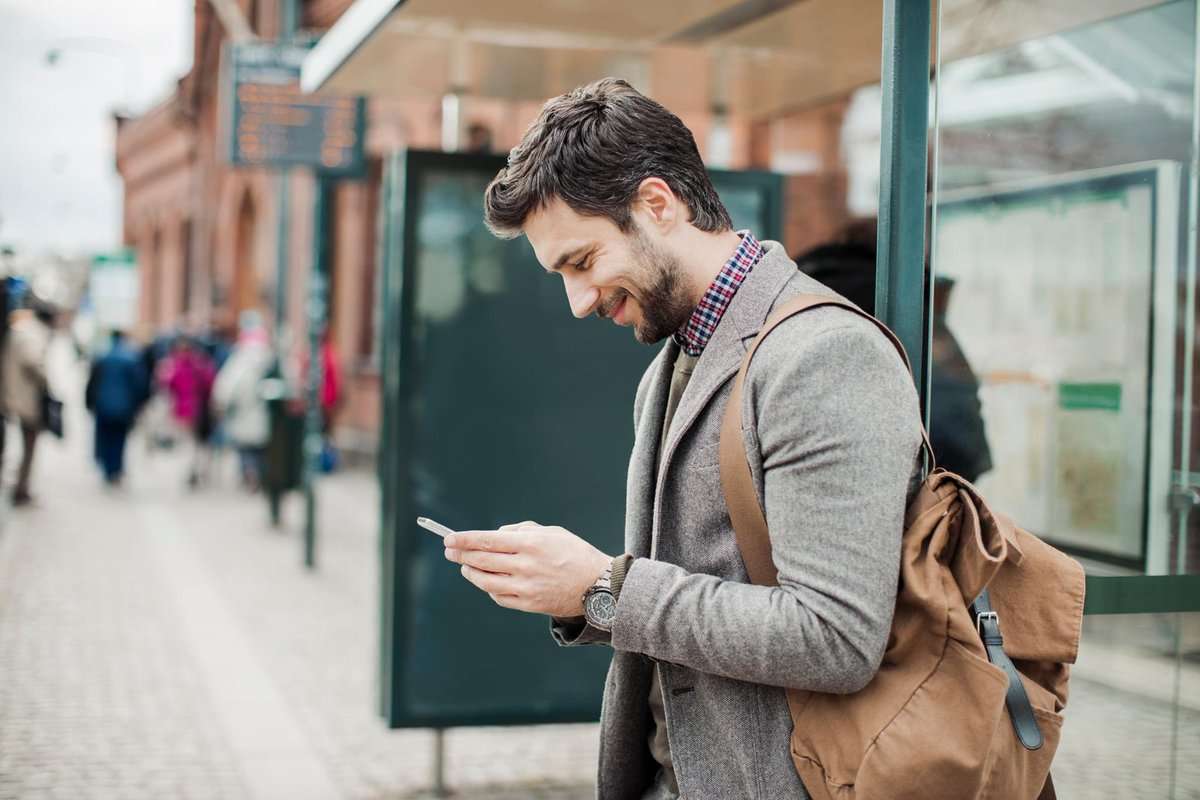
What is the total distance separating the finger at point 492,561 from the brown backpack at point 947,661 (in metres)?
0.29

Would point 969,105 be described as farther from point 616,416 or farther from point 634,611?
point 634,611

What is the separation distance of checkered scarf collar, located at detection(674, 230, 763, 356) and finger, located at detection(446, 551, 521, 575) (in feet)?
1.37

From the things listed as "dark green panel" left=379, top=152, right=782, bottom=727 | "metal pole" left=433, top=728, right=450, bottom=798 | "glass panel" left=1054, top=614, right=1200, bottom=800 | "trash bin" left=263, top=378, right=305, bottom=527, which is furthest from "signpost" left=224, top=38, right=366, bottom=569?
"glass panel" left=1054, top=614, right=1200, bottom=800

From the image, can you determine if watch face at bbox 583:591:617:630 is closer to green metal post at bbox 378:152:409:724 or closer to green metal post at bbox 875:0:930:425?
green metal post at bbox 875:0:930:425

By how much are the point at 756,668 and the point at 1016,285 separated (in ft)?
10.5

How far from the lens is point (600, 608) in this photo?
1706mm

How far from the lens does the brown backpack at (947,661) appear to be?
1585 mm

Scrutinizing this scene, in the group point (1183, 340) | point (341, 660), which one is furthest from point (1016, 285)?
point (341, 660)

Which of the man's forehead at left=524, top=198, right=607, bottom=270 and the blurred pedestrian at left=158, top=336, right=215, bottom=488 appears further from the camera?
the blurred pedestrian at left=158, top=336, right=215, bottom=488

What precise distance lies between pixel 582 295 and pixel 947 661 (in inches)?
27.3

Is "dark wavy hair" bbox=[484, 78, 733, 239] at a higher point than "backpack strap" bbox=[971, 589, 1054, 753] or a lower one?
higher

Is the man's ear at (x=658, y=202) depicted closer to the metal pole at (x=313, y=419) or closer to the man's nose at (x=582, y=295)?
the man's nose at (x=582, y=295)

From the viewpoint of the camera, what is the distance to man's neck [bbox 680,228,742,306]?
185 centimetres

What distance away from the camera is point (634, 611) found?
1.67 m
